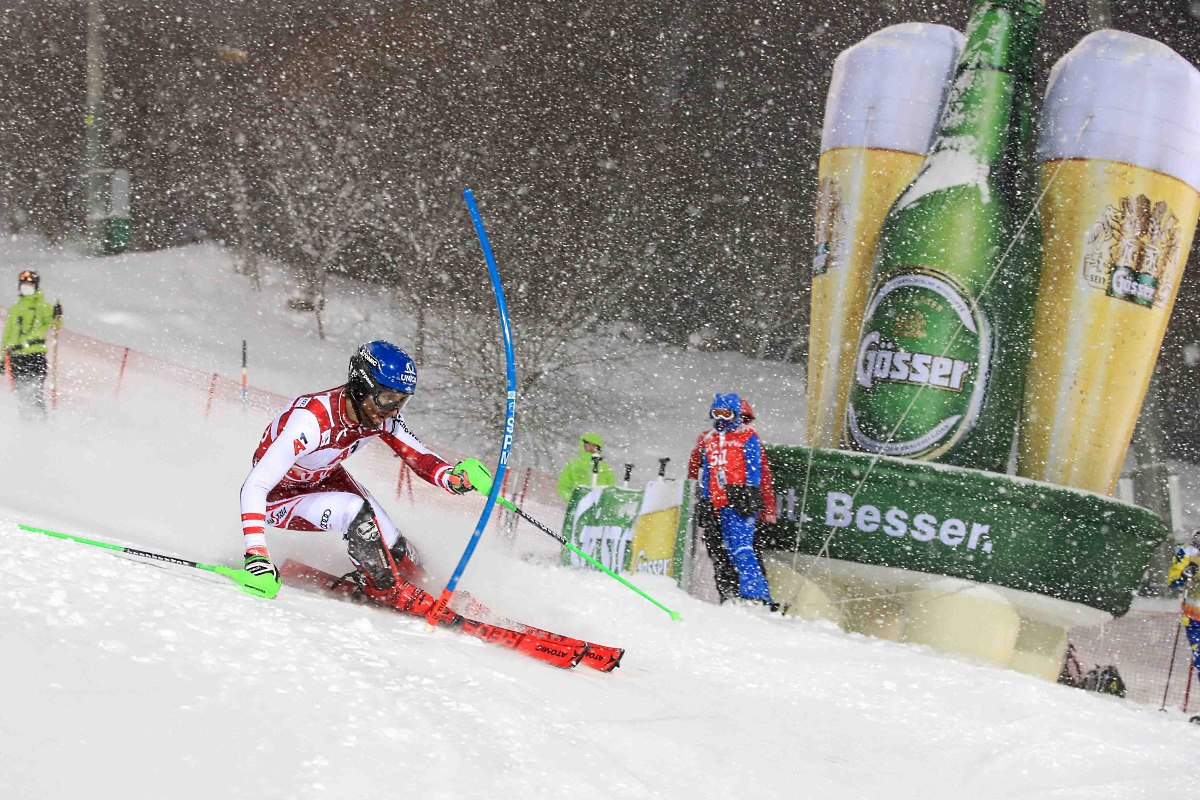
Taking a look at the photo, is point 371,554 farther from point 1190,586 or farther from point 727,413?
point 1190,586

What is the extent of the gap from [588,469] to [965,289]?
210 inches

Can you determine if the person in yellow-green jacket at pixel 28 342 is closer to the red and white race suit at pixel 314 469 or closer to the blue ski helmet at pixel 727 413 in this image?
the red and white race suit at pixel 314 469

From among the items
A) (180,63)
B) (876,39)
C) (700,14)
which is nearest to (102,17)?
(180,63)

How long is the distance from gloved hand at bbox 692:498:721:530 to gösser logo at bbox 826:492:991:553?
94 centimetres

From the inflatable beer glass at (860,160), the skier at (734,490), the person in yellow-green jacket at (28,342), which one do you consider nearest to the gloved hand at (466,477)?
the skier at (734,490)

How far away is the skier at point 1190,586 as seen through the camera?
8.16m

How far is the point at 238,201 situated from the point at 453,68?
6.87 m

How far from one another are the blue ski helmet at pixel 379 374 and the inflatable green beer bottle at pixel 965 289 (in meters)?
4.66

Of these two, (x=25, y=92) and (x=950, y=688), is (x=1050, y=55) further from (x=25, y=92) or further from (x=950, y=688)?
(x=25, y=92)

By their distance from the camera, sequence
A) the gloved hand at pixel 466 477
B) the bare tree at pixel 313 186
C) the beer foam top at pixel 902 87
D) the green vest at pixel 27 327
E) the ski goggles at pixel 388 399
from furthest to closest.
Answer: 1. the bare tree at pixel 313 186
2. the green vest at pixel 27 327
3. the beer foam top at pixel 902 87
4. the gloved hand at pixel 466 477
5. the ski goggles at pixel 388 399

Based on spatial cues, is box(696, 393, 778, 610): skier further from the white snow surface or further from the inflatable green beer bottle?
the inflatable green beer bottle

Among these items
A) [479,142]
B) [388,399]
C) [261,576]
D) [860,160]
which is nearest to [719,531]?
[860,160]

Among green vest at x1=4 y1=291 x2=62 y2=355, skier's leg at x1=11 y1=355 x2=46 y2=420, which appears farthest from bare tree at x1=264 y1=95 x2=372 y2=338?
skier's leg at x1=11 y1=355 x2=46 y2=420

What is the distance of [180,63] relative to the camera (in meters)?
32.2
